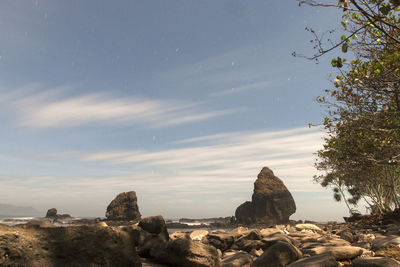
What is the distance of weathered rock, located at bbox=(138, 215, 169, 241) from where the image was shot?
8383 mm

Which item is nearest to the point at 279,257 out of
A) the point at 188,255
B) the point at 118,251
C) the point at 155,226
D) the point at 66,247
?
the point at 188,255

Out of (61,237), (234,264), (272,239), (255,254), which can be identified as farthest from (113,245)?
(272,239)

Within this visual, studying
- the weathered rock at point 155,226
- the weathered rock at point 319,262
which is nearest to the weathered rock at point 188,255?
the weathered rock at point 319,262

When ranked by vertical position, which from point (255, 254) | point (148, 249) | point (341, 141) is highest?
point (341, 141)

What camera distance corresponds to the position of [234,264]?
657 cm

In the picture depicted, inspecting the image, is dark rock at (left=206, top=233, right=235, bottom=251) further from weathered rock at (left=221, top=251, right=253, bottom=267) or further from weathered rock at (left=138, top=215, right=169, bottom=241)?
weathered rock at (left=221, top=251, right=253, bottom=267)

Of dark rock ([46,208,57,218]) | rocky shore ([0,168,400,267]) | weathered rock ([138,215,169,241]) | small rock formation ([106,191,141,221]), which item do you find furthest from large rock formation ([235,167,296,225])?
dark rock ([46,208,57,218])

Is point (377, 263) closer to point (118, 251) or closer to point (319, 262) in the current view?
point (319, 262)

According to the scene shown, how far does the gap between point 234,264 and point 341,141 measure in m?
16.1

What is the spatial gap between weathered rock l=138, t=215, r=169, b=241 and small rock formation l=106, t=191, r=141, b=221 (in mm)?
74166

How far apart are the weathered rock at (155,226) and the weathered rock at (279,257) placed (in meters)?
3.12

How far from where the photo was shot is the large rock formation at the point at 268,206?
75.2 m

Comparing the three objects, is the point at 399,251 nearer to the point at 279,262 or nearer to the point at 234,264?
the point at 279,262

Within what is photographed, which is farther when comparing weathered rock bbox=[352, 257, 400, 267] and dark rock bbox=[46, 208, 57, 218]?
dark rock bbox=[46, 208, 57, 218]
